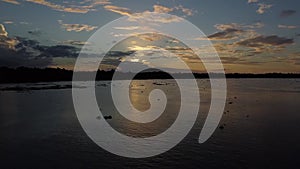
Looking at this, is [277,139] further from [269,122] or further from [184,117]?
[184,117]

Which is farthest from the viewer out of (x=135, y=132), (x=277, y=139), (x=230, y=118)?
(x=230, y=118)

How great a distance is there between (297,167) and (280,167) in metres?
1.03

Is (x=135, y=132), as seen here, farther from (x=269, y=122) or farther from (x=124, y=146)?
(x=269, y=122)

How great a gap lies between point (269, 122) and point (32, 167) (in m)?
25.7

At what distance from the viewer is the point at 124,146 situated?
Answer: 75.0 feet

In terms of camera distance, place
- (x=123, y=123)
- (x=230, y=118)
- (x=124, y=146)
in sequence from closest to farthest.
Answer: (x=124, y=146), (x=123, y=123), (x=230, y=118)

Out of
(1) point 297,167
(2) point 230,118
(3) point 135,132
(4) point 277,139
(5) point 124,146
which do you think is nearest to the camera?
(1) point 297,167

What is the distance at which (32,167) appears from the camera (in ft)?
59.8

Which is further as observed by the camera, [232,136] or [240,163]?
[232,136]

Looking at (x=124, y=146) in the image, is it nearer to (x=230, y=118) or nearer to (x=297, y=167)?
(x=297, y=167)

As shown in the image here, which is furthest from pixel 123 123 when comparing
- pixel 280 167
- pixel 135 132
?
pixel 280 167

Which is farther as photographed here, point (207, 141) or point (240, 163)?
point (207, 141)

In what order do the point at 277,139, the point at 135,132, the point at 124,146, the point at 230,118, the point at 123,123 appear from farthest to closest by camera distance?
the point at 230,118 < the point at 123,123 < the point at 135,132 < the point at 277,139 < the point at 124,146

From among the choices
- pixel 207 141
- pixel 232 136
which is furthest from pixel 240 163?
pixel 232 136
